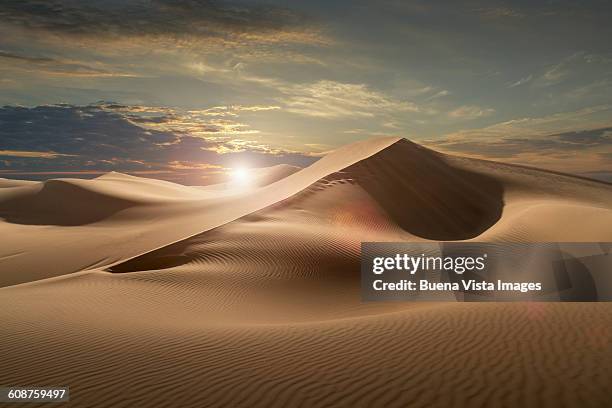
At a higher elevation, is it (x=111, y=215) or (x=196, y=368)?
(x=111, y=215)

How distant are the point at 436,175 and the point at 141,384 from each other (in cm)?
3304

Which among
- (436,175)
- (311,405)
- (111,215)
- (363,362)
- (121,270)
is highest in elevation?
(436,175)

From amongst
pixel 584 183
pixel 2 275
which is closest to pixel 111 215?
pixel 2 275

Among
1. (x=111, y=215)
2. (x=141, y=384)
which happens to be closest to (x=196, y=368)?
(x=141, y=384)

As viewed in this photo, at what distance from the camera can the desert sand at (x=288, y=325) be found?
18.1 feet

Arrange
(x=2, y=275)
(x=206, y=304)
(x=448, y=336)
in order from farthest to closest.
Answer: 1. (x=2, y=275)
2. (x=206, y=304)
3. (x=448, y=336)

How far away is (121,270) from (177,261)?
2208mm

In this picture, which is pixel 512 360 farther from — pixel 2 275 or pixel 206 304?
pixel 2 275

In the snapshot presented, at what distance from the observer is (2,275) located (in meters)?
20.8

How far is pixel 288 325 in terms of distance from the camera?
881 cm

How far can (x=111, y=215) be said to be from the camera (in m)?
39.2

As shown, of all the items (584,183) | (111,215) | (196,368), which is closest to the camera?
(196,368)

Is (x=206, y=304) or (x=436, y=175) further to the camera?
(x=436, y=175)

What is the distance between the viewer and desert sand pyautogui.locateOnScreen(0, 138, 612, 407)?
552cm
